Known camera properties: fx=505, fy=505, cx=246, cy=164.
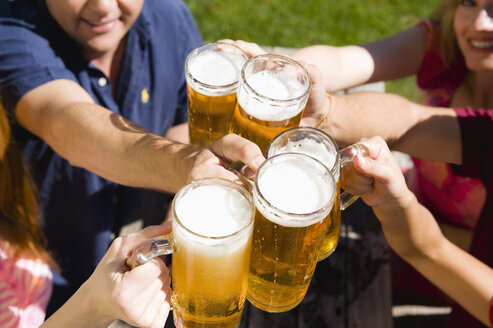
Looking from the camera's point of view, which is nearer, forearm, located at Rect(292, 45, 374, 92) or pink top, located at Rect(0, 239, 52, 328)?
pink top, located at Rect(0, 239, 52, 328)

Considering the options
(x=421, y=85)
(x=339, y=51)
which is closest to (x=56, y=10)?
(x=339, y=51)

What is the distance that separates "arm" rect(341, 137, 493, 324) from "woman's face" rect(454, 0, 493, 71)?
993 mm

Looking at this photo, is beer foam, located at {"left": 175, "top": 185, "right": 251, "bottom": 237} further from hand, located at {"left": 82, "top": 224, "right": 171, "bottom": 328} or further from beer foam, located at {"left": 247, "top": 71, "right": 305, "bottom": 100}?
beer foam, located at {"left": 247, "top": 71, "right": 305, "bottom": 100}

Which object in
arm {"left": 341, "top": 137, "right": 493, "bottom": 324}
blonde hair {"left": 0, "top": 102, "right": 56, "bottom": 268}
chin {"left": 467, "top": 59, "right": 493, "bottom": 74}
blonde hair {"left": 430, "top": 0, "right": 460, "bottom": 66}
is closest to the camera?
arm {"left": 341, "top": 137, "right": 493, "bottom": 324}

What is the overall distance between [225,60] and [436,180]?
1494mm

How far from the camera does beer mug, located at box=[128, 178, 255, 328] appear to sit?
111cm

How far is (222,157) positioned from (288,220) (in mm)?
354

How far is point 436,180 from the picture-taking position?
260 centimetres

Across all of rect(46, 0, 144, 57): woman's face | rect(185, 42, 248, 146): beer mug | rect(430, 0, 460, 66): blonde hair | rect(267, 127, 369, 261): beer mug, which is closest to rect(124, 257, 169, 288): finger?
rect(267, 127, 369, 261): beer mug

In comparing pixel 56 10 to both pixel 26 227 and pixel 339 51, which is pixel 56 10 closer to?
pixel 26 227

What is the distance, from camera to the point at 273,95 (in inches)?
57.8

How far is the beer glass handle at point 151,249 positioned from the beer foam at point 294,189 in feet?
0.76

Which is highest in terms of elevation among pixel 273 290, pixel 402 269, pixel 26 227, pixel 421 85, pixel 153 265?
pixel 153 265

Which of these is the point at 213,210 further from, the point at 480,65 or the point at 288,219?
the point at 480,65
